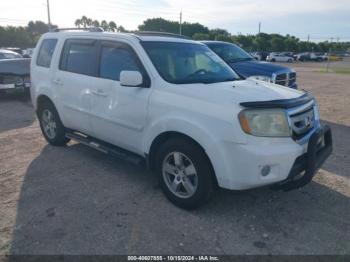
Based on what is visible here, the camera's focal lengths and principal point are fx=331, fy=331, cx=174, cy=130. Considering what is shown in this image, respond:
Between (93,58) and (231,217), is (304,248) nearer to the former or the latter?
(231,217)

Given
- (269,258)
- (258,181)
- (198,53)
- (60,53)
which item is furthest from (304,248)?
(60,53)

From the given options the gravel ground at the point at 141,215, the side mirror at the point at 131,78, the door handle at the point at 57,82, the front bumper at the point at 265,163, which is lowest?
the gravel ground at the point at 141,215

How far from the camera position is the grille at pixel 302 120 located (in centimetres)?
336

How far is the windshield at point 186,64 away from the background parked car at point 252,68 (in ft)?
10.9

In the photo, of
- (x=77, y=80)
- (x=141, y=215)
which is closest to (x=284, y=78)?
(x=77, y=80)

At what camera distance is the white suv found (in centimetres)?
315

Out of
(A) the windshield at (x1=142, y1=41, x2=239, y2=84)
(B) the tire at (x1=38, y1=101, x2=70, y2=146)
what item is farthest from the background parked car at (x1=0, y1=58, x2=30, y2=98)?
(A) the windshield at (x1=142, y1=41, x2=239, y2=84)

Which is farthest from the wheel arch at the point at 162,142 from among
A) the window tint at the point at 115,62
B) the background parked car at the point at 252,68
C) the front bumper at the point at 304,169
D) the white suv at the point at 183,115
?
the background parked car at the point at 252,68

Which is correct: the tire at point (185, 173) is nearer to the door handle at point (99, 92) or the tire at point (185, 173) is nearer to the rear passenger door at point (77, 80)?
the door handle at point (99, 92)

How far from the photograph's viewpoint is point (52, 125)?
5.74 m

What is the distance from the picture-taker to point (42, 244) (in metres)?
3.04

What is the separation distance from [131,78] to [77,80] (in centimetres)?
144

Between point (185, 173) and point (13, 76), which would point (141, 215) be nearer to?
point (185, 173)

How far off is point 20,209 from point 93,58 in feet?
7.13
